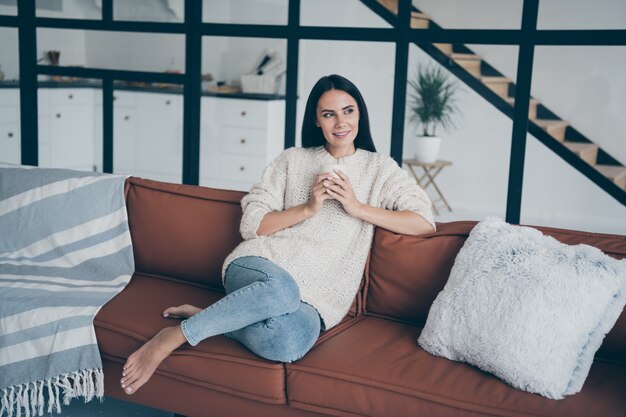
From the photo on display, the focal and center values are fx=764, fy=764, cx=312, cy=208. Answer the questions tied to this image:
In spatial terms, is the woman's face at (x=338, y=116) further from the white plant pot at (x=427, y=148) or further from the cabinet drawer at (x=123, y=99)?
the cabinet drawer at (x=123, y=99)

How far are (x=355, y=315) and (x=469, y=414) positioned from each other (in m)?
0.66

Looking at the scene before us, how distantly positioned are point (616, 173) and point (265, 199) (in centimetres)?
133

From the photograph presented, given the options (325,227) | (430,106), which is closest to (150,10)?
(430,106)

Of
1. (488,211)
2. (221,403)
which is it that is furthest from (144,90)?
(221,403)

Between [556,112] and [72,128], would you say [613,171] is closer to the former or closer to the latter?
[556,112]

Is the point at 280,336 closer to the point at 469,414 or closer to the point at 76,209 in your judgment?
the point at 469,414

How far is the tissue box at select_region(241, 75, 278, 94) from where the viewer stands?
3438 millimetres

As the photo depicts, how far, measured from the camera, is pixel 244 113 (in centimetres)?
356

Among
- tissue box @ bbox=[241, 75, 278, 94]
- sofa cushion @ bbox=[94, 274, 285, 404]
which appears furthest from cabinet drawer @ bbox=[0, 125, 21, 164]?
sofa cushion @ bbox=[94, 274, 285, 404]

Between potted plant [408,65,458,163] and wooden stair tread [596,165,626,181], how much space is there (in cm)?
60

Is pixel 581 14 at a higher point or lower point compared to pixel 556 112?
higher

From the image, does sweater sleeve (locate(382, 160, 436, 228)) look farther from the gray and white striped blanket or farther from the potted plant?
the gray and white striped blanket

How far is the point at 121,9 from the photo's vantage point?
368 cm

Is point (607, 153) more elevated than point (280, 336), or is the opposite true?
point (607, 153)
